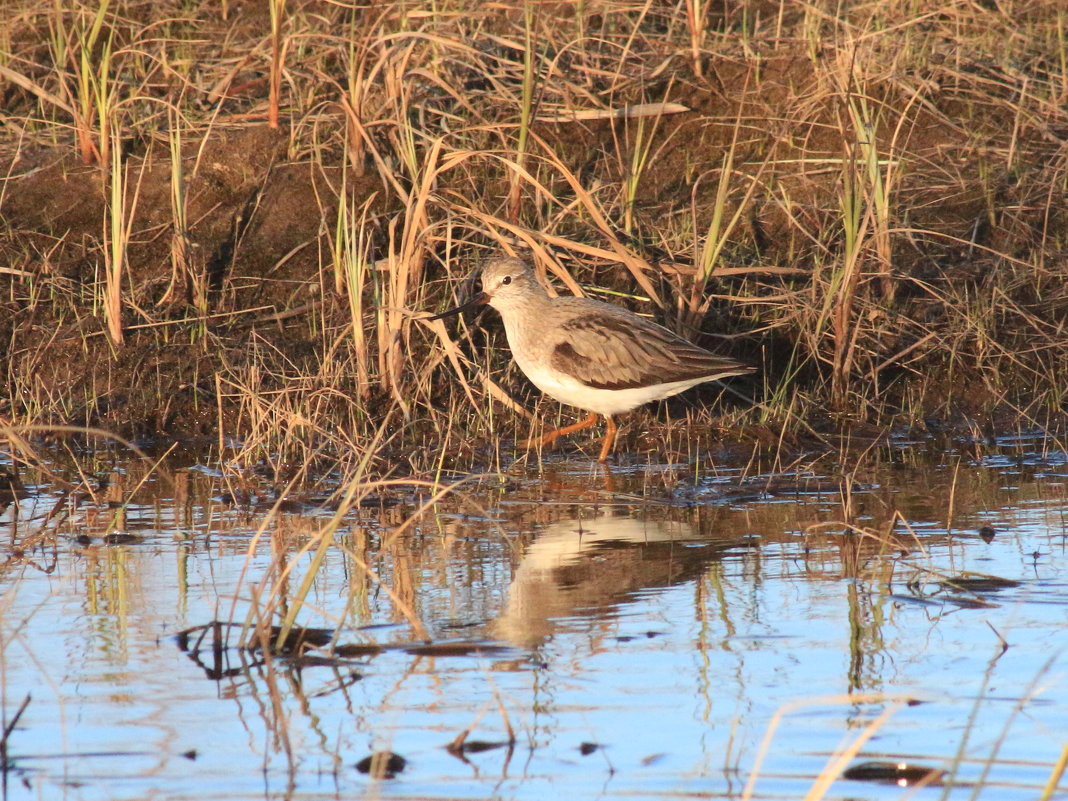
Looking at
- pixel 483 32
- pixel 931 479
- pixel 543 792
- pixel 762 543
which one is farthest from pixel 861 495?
pixel 483 32

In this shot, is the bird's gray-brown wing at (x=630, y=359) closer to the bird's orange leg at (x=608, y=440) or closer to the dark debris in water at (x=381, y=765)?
the bird's orange leg at (x=608, y=440)

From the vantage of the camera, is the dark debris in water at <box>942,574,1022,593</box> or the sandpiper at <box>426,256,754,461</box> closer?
the dark debris in water at <box>942,574,1022,593</box>

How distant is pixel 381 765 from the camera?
3402 mm

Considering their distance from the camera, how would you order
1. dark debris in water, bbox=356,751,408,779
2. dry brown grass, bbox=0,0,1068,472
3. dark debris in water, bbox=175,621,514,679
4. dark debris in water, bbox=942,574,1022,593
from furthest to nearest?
dry brown grass, bbox=0,0,1068,472, dark debris in water, bbox=942,574,1022,593, dark debris in water, bbox=175,621,514,679, dark debris in water, bbox=356,751,408,779

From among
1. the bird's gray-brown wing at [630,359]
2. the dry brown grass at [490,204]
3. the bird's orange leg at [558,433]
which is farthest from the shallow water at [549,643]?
the dry brown grass at [490,204]

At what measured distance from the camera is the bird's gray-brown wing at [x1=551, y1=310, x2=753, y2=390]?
720 centimetres

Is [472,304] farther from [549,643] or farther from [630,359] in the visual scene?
[549,643]

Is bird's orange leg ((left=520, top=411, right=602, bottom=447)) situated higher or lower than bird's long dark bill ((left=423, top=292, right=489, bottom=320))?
lower

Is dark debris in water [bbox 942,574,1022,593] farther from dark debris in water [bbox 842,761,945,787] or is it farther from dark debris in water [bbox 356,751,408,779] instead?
dark debris in water [bbox 356,751,408,779]

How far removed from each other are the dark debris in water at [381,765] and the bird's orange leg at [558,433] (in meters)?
3.64

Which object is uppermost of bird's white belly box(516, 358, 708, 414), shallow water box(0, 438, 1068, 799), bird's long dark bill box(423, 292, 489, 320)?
bird's long dark bill box(423, 292, 489, 320)

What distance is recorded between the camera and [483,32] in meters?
9.14

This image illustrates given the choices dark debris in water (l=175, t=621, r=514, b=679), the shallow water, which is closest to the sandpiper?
the shallow water

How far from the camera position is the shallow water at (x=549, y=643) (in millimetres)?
3547
